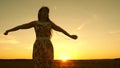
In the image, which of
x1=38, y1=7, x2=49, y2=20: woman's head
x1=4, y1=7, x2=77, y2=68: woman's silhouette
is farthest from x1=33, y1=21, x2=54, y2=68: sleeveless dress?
x1=38, y1=7, x2=49, y2=20: woman's head

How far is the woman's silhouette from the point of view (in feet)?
23.5

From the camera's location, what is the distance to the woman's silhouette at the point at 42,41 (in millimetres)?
7172

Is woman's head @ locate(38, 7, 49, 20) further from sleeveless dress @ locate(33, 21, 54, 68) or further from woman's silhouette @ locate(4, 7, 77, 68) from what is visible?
sleeveless dress @ locate(33, 21, 54, 68)

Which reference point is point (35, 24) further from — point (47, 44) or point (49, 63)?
point (49, 63)

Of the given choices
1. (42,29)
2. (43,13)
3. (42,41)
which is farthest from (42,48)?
(43,13)

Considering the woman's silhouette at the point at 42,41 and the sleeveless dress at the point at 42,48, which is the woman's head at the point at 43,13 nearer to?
the woman's silhouette at the point at 42,41

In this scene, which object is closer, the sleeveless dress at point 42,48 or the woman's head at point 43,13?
the woman's head at point 43,13

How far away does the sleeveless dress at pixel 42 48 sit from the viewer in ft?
23.6

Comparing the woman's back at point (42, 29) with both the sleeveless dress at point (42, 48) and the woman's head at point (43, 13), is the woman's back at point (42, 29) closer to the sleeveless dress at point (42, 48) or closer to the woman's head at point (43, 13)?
the sleeveless dress at point (42, 48)

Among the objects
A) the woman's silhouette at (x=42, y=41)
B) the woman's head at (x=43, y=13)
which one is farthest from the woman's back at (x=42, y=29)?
the woman's head at (x=43, y=13)

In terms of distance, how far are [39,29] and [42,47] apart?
1.47 ft

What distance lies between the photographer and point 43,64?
718 centimetres

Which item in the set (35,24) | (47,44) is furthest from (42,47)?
(35,24)

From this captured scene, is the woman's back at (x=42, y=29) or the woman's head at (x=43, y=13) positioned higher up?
the woman's head at (x=43, y=13)
